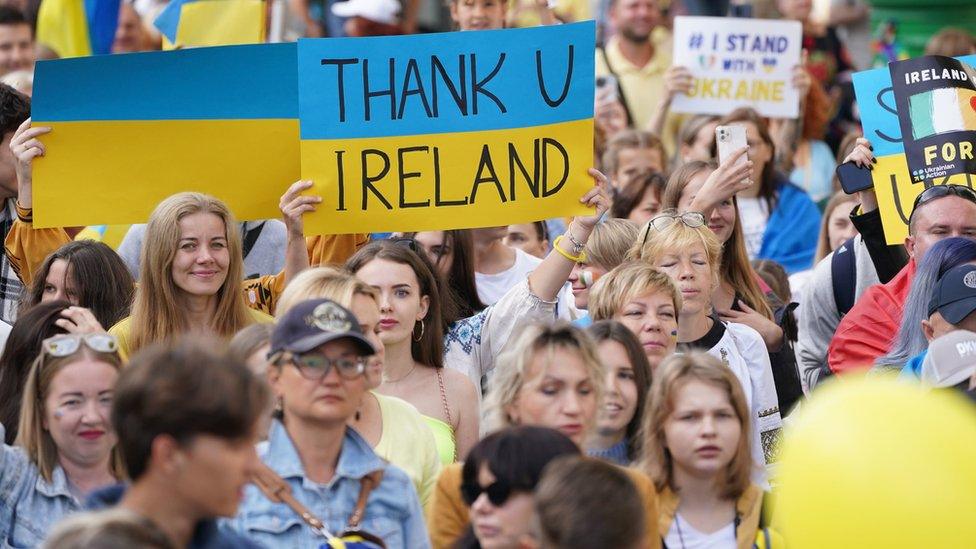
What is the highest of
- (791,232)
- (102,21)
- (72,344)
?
(102,21)

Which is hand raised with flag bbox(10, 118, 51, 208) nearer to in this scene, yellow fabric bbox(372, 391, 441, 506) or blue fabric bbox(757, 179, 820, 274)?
yellow fabric bbox(372, 391, 441, 506)

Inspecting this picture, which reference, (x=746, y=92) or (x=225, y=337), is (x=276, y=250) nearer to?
(x=225, y=337)

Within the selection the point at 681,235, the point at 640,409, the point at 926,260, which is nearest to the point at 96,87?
the point at 681,235

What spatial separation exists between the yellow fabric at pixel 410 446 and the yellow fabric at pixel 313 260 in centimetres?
164

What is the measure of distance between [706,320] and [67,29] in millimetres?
6496

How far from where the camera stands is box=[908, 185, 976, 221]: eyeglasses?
278 inches

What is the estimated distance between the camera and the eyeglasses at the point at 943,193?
7.07 metres

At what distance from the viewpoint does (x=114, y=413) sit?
403 centimetres

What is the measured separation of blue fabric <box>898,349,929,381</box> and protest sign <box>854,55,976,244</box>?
1.38 meters

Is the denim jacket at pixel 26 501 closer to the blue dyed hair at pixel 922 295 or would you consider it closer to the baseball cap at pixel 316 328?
the baseball cap at pixel 316 328

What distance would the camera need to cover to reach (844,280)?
25.1ft

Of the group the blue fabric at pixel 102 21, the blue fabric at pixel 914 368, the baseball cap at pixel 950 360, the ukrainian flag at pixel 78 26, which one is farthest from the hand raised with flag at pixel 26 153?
the blue fabric at pixel 102 21

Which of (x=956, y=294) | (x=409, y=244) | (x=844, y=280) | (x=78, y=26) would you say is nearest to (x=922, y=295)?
(x=956, y=294)

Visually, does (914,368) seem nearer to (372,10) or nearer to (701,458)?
(701,458)
